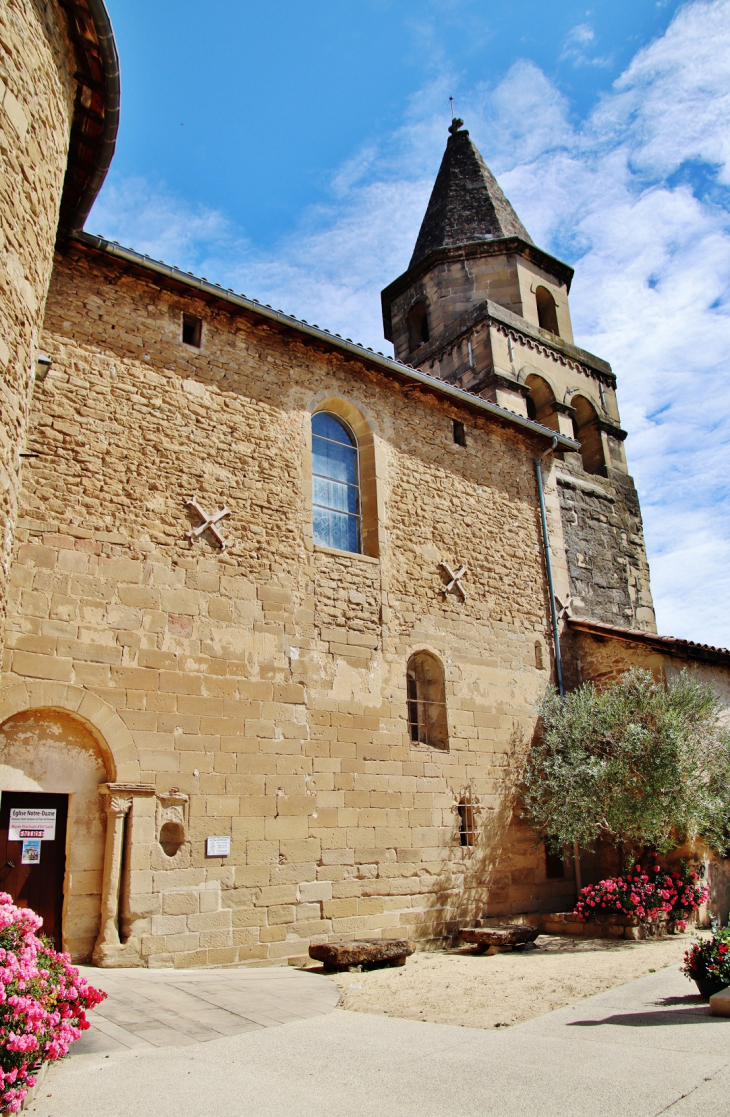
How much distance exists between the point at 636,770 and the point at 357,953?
4694 millimetres

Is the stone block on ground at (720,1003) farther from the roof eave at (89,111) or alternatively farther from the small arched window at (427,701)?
the roof eave at (89,111)

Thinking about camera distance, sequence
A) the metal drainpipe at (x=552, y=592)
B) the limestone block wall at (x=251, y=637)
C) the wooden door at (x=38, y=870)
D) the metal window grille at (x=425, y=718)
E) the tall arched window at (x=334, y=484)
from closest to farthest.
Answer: the wooden door at (x=38, y=870) → the limestone block wall at (x=251, y=637) → the tall arched window at (x=334, y=484) → the metal window grille at (x=425, y=718) → the metal drainpipe at (x=552, y=592)

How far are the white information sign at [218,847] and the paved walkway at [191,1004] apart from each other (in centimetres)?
102

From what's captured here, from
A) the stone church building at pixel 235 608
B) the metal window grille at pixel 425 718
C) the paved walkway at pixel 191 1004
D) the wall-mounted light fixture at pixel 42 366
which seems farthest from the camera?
the metal window grille at pixel 425 718

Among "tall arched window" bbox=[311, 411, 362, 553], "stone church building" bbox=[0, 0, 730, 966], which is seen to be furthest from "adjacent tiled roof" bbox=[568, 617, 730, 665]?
"tall arched window" bbox=[311, 411, 362, 553]

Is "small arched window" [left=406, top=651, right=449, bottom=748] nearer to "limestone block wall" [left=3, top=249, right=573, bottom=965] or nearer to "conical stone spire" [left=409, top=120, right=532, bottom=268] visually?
"limestone block wall" [left=3, top=249, right=573, bottom=965]

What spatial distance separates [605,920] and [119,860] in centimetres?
616

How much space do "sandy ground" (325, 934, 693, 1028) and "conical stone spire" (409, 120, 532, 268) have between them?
13.7 meters

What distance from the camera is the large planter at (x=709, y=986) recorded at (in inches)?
223

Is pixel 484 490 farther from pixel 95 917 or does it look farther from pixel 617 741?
pixel 95 917

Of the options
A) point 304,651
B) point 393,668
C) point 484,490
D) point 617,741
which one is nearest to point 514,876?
point 617,741

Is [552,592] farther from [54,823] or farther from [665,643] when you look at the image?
[54,823]

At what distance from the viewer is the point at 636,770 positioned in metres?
10.4

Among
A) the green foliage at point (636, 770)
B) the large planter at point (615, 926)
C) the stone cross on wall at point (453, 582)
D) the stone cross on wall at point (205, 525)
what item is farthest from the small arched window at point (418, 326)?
the large planter at point (615, 926)
